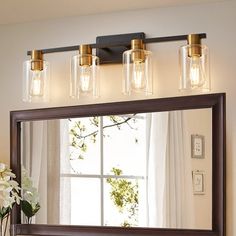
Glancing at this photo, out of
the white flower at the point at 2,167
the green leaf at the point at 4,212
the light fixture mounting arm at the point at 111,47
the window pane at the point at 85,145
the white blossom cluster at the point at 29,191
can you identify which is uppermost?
the light fixture mounting arm at the point at 111,47

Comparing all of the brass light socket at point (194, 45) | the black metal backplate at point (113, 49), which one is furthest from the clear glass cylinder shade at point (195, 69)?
the black metal backplate at point (113, 49)

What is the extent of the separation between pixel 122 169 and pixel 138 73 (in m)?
0.43

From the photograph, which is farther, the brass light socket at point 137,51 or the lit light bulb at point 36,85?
the lit light bulb at point 36,85

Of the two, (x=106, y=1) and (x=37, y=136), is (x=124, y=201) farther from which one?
(x=106, y=1)

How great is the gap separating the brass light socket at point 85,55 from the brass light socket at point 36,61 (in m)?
0.20

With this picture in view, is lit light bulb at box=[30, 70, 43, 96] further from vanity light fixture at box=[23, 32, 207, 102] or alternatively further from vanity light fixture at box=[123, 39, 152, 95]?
vanity light fixture at box=[123, 39, 152, 95]

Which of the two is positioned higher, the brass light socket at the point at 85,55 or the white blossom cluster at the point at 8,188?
the brass light socket at the point at 85,55

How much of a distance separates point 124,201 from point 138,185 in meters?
0.10

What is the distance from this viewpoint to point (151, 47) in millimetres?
2488

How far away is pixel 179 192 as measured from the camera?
7.61 feet

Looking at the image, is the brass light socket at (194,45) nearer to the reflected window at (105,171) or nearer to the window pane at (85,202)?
the reflected window at (105,171)

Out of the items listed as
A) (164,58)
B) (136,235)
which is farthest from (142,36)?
(136,235)

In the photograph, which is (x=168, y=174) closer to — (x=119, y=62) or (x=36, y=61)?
(x=119, y=62)

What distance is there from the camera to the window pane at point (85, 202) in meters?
2.46
